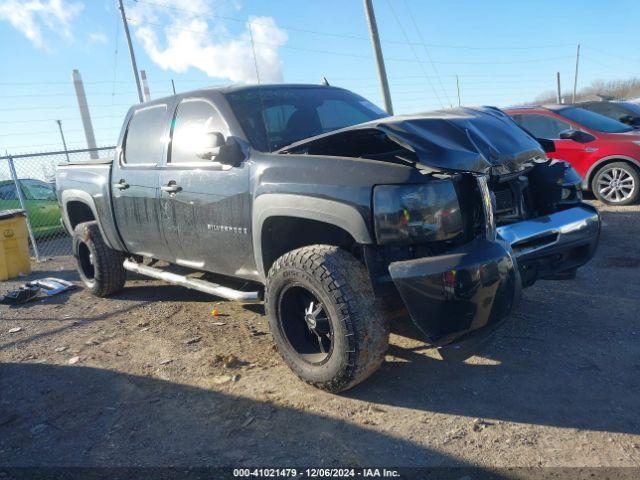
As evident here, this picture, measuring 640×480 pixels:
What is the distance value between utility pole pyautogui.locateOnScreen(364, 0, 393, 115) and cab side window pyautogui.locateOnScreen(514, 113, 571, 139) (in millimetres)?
3484

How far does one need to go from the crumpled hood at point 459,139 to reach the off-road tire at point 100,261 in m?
3.23

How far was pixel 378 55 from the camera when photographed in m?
11.9

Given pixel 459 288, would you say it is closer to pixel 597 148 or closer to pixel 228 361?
pixel 228 361

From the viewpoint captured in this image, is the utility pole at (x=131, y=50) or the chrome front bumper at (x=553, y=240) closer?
the chrome front bumper at (x=553, y=240)

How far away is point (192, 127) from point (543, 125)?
22.1 feet

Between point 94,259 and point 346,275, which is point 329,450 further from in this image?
point 94,259

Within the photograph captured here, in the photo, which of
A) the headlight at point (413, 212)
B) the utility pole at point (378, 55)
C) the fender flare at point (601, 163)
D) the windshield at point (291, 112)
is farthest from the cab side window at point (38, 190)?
the fender flare at point (601, 163)

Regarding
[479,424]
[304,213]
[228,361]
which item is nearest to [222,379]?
[228,361]

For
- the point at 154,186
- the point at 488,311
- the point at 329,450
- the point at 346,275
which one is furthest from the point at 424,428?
the point at 154,186

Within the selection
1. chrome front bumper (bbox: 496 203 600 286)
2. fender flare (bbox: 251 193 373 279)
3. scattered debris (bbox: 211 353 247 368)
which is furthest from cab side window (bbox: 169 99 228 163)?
chrome front bumper (bbox: 496 203 600 286)

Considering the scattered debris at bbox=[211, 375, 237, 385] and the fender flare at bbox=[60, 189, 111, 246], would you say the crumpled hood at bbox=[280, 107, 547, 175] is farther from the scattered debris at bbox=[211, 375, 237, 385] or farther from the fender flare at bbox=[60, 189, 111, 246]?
the fender flare at bbox=[60, 189, 111, 246]

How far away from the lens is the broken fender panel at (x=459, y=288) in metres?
2.71

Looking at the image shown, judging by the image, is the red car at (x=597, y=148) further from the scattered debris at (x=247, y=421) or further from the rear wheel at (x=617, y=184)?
the scattered debris at (x=247, y=421)

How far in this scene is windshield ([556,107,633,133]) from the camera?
28.4 feet
